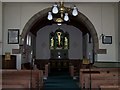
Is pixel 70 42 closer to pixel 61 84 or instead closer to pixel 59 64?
pixel 59 64

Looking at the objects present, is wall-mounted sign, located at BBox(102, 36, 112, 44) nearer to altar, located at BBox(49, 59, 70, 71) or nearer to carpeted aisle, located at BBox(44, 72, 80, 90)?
carpeted aisle, located at BBox(44, 72, 80, 90)

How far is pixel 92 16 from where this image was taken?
1362 centimetres

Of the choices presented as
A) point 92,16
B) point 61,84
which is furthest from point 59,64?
point 61,84

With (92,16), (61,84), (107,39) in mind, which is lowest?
(61,84)

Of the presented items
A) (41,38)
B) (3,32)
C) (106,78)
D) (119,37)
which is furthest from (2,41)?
(41,38)

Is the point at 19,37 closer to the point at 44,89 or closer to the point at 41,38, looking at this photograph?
the point at 44,89

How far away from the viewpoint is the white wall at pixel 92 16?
44.2 ft

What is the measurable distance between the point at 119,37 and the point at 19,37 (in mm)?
4301

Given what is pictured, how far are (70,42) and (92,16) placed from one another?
1087 centimetres

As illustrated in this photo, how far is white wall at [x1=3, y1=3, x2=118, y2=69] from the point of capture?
44.2 ft

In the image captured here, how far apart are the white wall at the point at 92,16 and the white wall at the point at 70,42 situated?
34.4 feet

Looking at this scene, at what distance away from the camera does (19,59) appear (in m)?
13.5

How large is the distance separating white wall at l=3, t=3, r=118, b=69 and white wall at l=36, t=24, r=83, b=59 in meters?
10.5

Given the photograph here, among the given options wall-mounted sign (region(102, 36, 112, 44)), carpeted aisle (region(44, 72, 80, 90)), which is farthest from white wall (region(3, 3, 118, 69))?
carpeted aisle (region(44, 72, 80, 90))
